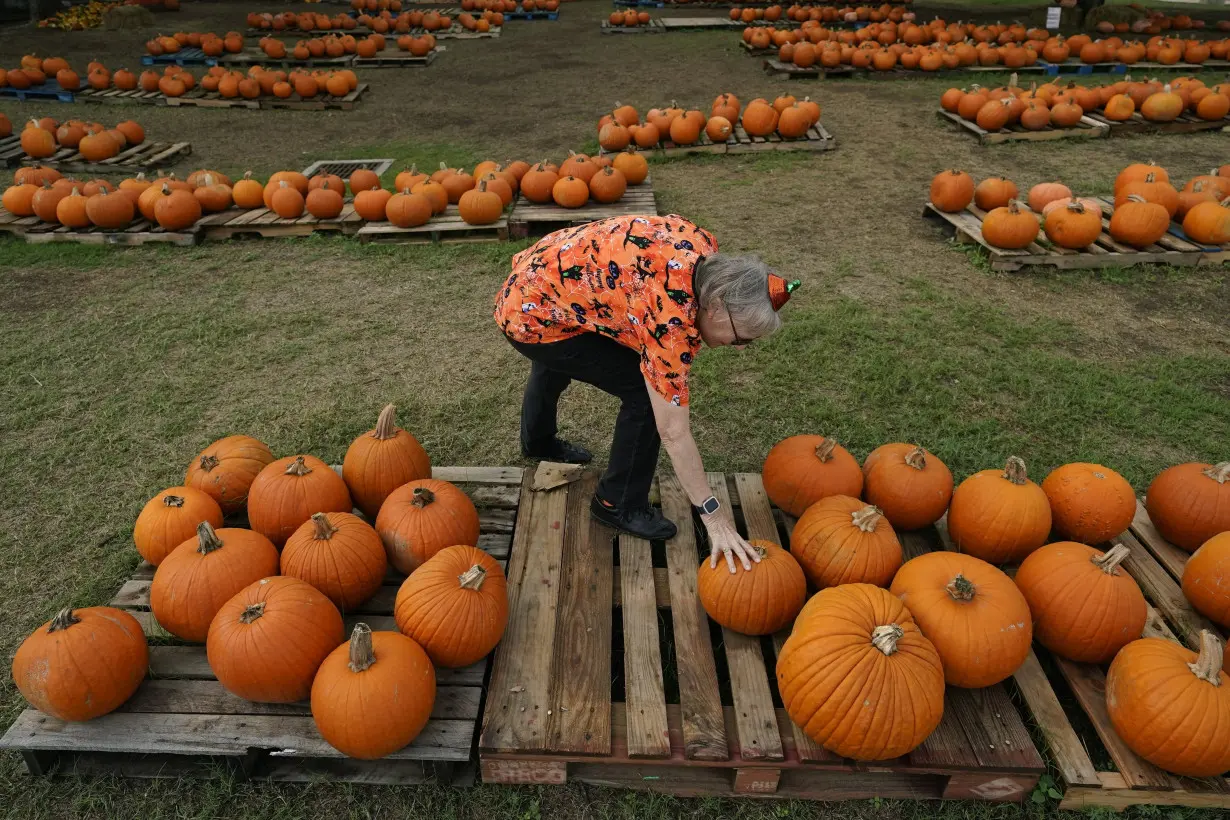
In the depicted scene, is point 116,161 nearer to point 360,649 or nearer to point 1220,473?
point 360,649

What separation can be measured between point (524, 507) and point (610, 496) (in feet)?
1.46

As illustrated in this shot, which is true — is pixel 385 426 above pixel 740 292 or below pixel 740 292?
below

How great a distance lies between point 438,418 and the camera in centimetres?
443

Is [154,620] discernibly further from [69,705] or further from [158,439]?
[158,439]

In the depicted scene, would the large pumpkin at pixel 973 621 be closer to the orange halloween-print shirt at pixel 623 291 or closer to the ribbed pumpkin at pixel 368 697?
the orange halloween-print shirt at pixel 623 291

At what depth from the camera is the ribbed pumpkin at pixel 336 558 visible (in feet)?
8.96

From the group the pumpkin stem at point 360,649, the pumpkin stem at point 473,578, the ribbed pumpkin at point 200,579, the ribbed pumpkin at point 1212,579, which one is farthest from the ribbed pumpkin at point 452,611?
the ribbed pumpkin at point 1212,579

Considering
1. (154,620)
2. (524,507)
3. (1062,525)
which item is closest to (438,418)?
(524,507)

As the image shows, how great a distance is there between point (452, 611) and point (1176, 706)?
2.29m

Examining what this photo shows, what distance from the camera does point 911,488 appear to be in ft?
10.1

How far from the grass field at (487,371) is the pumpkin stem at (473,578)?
Result: 2.24 feet

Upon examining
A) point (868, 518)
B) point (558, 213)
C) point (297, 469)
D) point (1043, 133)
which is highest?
point (1043, 133)

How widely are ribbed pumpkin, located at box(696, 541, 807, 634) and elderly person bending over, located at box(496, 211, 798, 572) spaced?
0.07 metres

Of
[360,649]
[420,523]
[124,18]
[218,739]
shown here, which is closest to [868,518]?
[420,523]
